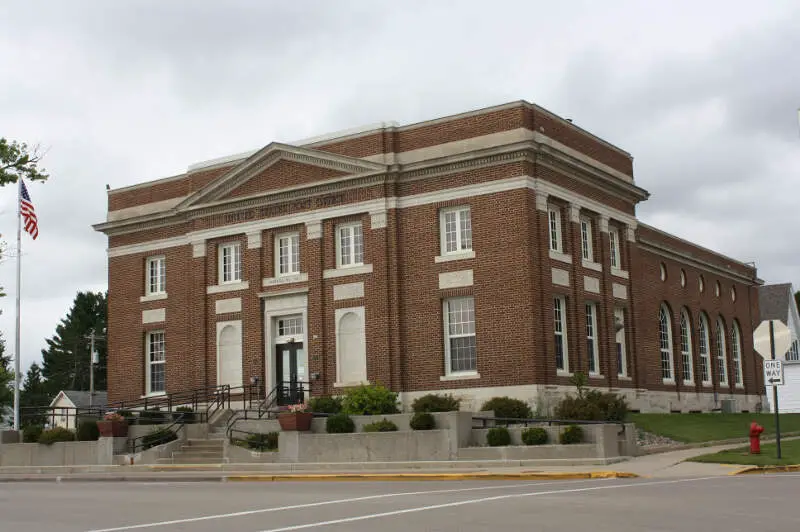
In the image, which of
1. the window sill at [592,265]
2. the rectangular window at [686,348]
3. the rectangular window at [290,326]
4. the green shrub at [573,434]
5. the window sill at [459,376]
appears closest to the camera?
the green shrub at [573,434]

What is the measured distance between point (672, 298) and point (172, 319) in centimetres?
2253

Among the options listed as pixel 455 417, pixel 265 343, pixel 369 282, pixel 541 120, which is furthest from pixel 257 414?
pixel 541 120

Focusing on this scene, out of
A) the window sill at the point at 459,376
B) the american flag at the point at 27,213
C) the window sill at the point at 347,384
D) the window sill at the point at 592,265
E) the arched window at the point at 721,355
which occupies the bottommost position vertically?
the window sill at the point at 347,384

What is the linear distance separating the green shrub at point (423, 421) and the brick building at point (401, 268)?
197 inches

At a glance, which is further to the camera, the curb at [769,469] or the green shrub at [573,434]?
the green shrub at [573,434]

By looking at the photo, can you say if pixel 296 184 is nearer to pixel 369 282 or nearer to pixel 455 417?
pixel 369 282

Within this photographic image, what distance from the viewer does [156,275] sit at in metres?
44.0

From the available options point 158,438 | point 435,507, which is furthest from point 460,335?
point 435,507

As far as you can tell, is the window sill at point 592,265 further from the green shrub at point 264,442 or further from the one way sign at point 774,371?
the one way sign at point 774,371

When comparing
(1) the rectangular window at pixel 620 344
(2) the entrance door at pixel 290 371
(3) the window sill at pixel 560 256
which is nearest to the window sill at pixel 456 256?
(3) the window sill at pixel 560 256

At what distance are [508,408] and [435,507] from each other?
16117 millimetres

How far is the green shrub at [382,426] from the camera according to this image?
2991 cm

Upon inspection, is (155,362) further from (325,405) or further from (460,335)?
(460,335)

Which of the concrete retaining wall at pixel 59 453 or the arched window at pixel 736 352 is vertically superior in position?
the arched window at pixel 736 352
